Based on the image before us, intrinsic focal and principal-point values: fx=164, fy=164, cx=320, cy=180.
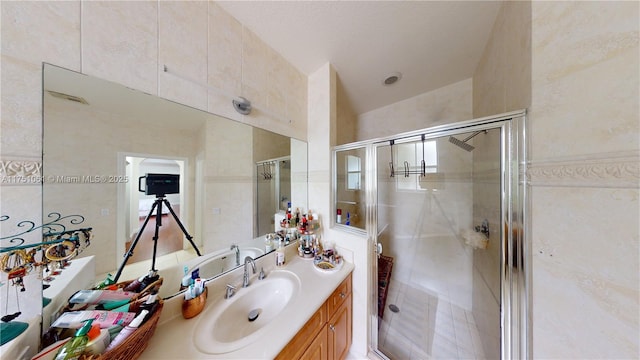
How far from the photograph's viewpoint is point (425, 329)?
1422 millimetres

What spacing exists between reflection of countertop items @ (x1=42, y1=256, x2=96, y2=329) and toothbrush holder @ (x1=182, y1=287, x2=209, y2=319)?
340 mm

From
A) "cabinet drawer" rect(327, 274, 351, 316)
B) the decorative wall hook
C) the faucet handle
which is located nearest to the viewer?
the faucet handle

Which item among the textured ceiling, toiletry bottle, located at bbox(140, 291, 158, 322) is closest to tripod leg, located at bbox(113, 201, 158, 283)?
toiletry bottle, located at bbox(140, 291, 158, 322)

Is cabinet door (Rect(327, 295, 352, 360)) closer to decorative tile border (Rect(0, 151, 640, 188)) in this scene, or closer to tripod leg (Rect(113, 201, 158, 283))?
tripod leg (Rect(113, 201, 158, 283))

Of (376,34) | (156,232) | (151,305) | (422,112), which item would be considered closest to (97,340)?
(151,305)

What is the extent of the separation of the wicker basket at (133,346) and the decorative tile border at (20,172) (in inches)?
21.4

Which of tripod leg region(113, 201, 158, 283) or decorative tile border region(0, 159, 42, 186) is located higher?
decorative tile border region(0, 159, 42, 186)

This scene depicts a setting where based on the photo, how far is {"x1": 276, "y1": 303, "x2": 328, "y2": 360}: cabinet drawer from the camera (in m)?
0.70

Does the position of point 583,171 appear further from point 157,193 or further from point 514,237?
point 157,193

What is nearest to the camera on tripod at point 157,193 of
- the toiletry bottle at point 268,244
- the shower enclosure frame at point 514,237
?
the toiletry bottle at point 268,244

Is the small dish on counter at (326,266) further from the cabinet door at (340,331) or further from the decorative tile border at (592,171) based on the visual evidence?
the decorative tile border at (592,171)

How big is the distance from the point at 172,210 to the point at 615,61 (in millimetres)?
1795

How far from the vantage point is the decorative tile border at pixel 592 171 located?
0.49m

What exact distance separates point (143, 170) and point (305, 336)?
109cm
